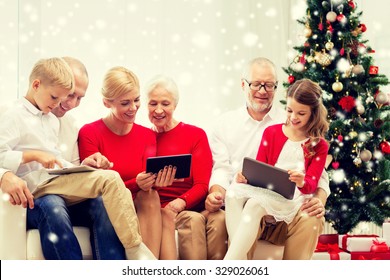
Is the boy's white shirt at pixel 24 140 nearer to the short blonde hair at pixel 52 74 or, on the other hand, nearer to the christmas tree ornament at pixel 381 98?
the short blonde hair at pixel 52 74

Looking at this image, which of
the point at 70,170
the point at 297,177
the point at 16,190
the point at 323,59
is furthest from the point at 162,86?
the point at 323,59

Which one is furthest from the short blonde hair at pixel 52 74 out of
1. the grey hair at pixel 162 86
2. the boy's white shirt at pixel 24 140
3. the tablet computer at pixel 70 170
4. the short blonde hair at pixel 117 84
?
the grey hair at pixel 162 86

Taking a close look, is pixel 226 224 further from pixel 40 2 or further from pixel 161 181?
pixel 40 2

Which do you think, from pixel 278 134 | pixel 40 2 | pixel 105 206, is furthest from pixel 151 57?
pixel 105 206

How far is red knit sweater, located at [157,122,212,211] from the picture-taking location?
9.72ft

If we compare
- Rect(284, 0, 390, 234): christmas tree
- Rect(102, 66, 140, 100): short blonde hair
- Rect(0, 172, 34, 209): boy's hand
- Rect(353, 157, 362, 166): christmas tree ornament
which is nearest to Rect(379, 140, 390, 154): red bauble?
Rect(284, 0, 390, 234): christmas tree

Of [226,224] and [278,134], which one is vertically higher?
[278,134]

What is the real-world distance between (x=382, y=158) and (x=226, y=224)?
5.05 ft

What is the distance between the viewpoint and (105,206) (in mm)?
2518

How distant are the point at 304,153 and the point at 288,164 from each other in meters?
0.09

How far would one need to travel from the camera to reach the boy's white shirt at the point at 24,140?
2520 mm

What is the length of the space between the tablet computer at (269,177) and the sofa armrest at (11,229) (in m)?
1.00

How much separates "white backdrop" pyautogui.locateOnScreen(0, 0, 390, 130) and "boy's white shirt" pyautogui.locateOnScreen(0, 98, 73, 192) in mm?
1761

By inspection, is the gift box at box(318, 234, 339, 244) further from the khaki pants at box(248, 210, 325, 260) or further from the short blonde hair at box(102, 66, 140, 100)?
the short blonde hair at box(102, 66, 140, 100)
